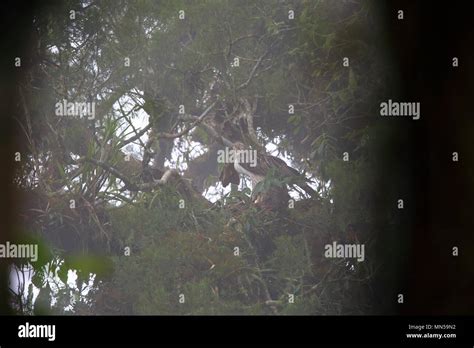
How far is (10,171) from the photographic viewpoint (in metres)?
3.57

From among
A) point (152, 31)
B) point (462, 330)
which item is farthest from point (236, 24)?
point (462, 330)

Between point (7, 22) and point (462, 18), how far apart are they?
2428 millimetres

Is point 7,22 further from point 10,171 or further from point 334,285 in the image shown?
point 334,285

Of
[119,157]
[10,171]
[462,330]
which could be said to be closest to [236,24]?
[119,157]

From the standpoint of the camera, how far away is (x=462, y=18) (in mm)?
3523

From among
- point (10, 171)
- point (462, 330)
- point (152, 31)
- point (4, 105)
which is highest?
point (152, 31)

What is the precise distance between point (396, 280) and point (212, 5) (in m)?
1.75

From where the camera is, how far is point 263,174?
11.6ft

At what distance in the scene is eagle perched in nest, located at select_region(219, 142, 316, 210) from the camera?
3535mm

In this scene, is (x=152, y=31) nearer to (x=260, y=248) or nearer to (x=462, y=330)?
(x=260, y=248)

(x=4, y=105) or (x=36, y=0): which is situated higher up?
(x=36, y=0)

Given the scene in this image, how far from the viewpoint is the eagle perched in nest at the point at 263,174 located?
354 centimetres

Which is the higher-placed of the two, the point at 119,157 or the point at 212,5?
the point at 212,5

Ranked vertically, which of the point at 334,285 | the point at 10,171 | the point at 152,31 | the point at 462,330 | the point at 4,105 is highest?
the point at 152,31
